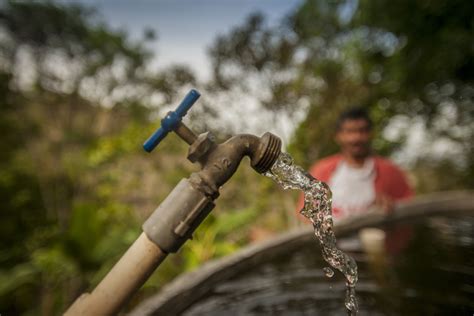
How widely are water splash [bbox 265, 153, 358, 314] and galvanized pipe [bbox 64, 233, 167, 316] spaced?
1.20 feet

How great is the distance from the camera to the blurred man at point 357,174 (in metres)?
3.07

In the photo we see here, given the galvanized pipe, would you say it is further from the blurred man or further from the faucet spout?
the blurred man

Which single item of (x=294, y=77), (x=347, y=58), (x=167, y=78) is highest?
(x=347, y=58)

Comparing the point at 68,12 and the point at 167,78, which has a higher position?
the point at 68,12

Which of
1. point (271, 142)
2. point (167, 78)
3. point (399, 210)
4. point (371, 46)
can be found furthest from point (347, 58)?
point (271, 142)

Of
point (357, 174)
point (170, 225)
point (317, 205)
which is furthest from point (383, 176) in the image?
point (170, 225)

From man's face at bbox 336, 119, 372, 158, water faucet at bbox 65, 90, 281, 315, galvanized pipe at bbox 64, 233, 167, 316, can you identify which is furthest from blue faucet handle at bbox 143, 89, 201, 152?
man's face at bbox 336, 119, 372, 158

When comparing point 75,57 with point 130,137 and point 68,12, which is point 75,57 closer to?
point 68,12

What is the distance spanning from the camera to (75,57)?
→ 11.1m

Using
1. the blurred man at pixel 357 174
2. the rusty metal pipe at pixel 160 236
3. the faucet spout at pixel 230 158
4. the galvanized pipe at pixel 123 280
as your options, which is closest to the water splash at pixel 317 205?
the faucet spout at pixel 230 158

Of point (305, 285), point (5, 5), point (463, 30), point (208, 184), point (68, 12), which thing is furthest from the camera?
point (68, 12)

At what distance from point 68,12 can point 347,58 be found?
930 cm

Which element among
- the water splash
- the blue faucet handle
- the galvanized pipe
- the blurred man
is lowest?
the galvanized pipe

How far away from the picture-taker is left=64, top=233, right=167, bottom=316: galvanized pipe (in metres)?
0.72
